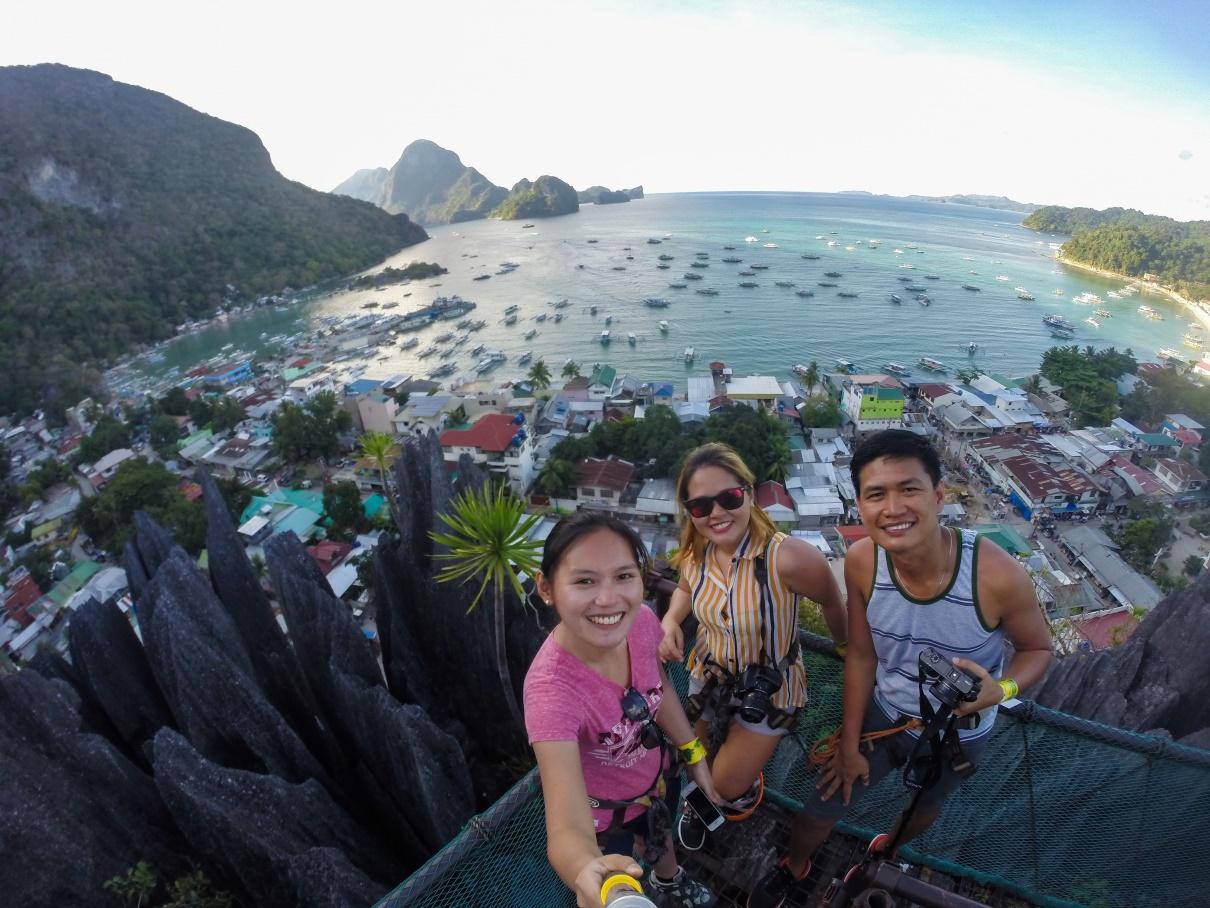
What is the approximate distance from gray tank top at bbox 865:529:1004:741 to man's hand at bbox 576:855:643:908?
1402mm

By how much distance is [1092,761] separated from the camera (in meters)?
2.78

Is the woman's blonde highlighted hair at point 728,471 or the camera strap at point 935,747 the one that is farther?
the woman's blonde highlighted hair at point 728,471

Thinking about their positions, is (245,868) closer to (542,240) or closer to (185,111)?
(542,240)

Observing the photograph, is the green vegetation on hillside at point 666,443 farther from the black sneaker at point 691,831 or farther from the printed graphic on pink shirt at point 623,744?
the printed graphic on pink shirt at point 623,744

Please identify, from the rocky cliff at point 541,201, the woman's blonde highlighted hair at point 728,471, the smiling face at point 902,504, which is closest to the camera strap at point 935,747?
→ the smiling face at point 902,504

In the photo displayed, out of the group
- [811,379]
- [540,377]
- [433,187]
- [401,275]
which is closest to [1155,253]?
[811,379]

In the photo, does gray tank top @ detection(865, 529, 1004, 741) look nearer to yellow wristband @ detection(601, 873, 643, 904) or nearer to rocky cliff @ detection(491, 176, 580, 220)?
yellow wristband @ detection(601, 873, 643, 904)

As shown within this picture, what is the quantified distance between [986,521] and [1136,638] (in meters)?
17.2

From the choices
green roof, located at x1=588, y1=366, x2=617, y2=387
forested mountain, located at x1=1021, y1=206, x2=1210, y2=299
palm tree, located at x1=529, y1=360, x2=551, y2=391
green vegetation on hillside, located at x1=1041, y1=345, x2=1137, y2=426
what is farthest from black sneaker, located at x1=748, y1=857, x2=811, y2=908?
forested mountain, located at x1=1021, y1=206, x2=1210, y2=299

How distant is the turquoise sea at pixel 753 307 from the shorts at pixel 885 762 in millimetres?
35142

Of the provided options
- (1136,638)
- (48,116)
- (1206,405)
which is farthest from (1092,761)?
(48,116)

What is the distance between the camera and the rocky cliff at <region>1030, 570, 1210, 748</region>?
562 centimetres

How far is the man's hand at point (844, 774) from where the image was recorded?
251cm

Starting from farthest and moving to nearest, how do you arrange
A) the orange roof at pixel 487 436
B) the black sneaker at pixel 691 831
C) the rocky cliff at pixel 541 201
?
the rocky cliff at pixel 541 201, the orange roof at pixel 487 436, the black sneaker at pixel 691 831
